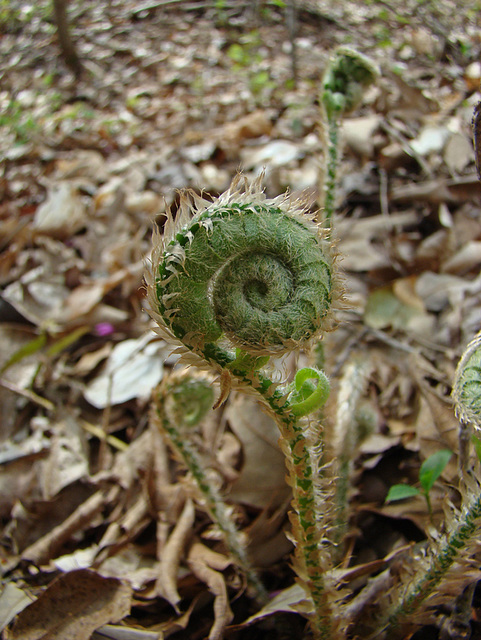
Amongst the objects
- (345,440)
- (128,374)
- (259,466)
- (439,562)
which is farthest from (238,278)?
(128,374)

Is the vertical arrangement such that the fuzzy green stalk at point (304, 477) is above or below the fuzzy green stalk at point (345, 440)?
above

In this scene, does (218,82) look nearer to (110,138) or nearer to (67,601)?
(110,138)

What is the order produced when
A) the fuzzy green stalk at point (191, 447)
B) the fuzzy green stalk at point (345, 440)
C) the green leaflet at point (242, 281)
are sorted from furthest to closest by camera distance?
the fuzzy green stalk at point (345, 440)
the fuzzy green stalk at point (191, 447)
the green leaflet at point (242, 281)

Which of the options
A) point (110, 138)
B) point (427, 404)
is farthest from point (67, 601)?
point (110, 138)

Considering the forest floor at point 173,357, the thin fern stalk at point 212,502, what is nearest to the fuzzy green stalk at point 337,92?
the forest floor at point 173,357

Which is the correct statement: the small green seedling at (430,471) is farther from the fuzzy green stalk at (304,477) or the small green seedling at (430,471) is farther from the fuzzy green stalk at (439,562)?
the fuzzy green stalk at (304,477)

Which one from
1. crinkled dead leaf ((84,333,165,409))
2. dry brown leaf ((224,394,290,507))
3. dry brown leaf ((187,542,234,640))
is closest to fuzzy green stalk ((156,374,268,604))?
dry brown leaf ((187,542,234,640))

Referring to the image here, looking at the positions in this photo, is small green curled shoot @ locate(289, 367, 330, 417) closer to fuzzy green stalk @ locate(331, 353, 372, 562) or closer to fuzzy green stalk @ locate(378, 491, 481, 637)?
fuzzy green stalk @ locate(378, 491, 481, 637)
